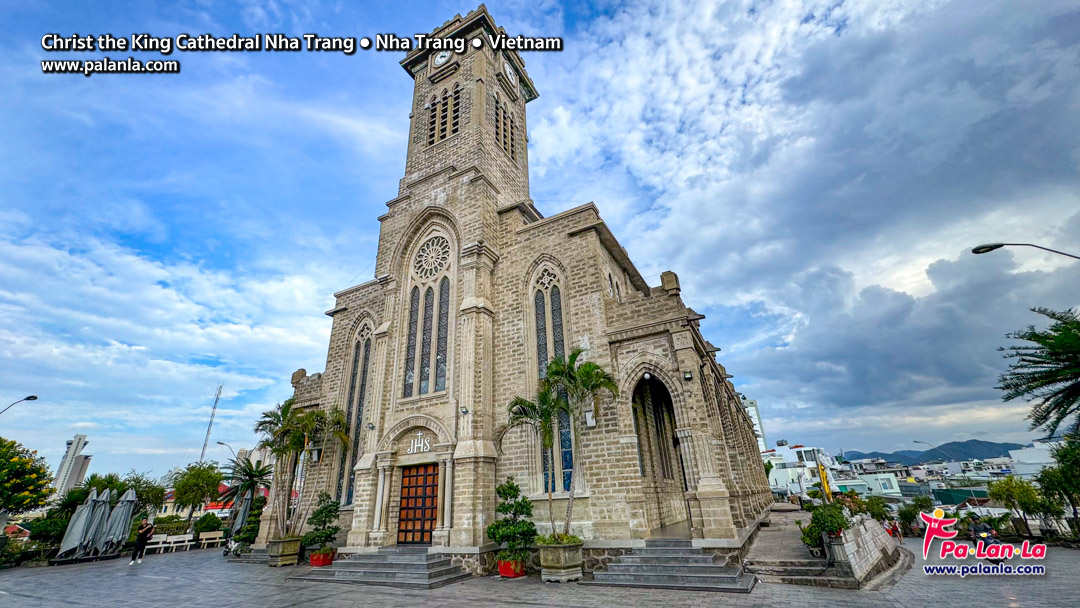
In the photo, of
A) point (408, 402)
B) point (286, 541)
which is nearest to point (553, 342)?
point (408, 402)

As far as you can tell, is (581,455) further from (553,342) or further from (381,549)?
(381,549)

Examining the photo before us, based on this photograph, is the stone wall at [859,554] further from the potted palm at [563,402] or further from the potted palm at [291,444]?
the potted palm at [291,444]

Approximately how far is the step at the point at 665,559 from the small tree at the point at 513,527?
2725 mm

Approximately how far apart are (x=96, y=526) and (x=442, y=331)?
55.4 ft

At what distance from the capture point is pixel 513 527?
42.0 feet

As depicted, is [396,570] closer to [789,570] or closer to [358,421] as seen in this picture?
[358,421]

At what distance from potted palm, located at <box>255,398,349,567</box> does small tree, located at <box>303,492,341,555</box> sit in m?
1.07

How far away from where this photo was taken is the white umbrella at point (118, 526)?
19.4 metres

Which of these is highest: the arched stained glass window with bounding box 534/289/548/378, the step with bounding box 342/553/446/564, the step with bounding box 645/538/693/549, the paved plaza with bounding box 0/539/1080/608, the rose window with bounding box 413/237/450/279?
the rose window with bounding box 413/237/450/279

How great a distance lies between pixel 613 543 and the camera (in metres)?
12.2

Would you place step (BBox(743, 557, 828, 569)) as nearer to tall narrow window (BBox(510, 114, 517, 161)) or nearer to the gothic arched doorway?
the gothic arched doorway

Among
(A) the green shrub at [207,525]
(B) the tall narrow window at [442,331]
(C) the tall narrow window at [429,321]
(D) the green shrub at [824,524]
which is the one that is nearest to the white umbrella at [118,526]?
(A) the green shrub at [207,525]

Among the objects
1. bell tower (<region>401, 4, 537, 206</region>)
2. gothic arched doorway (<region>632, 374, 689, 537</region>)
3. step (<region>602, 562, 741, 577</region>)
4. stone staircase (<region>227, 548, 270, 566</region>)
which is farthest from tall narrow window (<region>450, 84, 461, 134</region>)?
stone staircase (<region>227, 548, 270, 566</region>)

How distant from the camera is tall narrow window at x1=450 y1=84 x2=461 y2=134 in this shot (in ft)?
73.5
